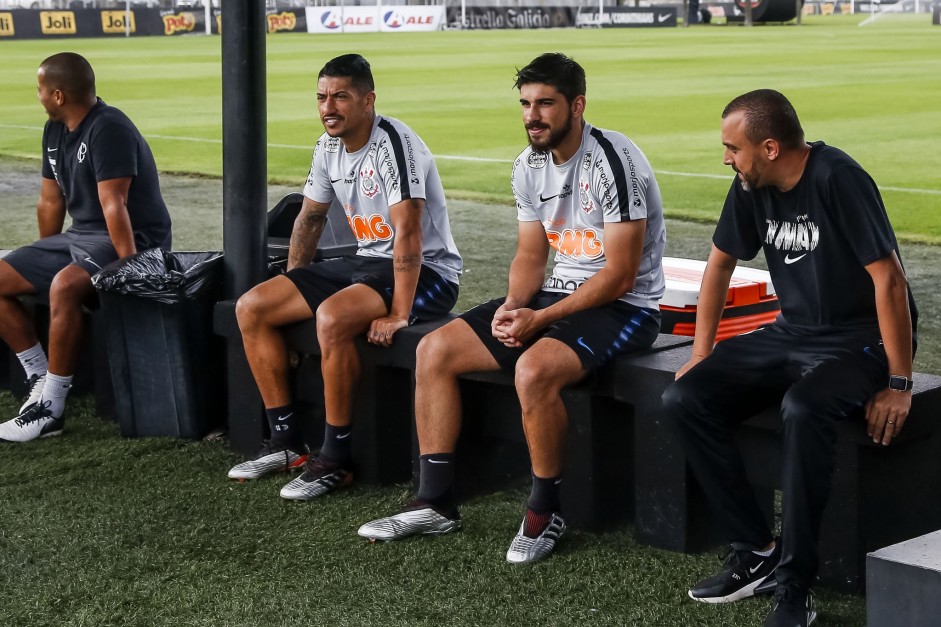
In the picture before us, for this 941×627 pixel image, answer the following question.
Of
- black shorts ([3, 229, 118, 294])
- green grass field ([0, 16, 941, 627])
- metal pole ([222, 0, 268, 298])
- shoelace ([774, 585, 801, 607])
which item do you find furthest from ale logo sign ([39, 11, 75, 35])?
shoelace ([774, 585, 801, 607])

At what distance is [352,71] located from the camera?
17.3 feet

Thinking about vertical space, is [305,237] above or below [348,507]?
above

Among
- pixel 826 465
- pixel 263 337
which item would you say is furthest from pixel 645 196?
pixel 263 337

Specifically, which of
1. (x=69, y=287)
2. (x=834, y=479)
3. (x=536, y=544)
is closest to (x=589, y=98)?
(x=69, y=287)

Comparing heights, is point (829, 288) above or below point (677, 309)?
above

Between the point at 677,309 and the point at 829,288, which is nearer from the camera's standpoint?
the point at 829,288

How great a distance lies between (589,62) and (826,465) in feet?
105

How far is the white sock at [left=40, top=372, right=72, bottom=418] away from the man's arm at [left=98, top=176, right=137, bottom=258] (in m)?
0.61

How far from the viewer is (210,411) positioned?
19.1 ft

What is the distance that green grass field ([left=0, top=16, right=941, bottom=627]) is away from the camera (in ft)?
13.0

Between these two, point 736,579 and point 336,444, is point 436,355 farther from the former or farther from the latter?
point 736,579

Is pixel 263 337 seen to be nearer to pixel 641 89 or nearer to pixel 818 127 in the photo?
pixel 818 127

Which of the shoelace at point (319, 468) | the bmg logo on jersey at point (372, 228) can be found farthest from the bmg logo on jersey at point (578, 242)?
the shoelace at point (319, 468)

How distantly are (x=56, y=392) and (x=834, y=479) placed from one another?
3.48 meters
